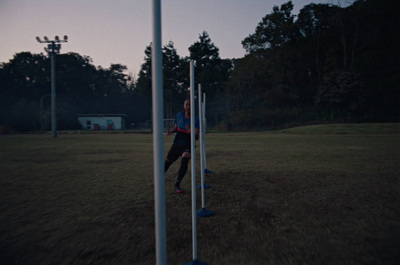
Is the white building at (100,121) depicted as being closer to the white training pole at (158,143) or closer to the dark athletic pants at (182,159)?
the dark athletic pants at (182,159)

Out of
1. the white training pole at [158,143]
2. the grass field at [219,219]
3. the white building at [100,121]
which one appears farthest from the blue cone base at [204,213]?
the white building at [100,121]

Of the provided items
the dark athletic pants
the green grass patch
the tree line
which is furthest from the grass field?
the tree line

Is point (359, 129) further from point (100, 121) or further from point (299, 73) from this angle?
point (100, 121)

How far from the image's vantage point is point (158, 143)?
5.65 ft

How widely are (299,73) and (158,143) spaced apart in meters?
53.1

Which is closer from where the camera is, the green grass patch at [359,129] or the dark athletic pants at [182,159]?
the dark athletic pants at [182,159]

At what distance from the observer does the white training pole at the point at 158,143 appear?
1.71 meters

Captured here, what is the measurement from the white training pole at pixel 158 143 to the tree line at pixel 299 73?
143 feet

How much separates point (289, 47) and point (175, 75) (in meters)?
22.1

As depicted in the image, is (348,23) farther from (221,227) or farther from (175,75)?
(221,227)

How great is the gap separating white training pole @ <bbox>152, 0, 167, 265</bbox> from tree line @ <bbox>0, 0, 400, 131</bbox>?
43.5 metres

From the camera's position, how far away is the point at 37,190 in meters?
5.83

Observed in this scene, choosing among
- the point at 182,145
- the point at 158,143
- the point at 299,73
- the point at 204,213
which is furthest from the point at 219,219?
the point at 299,73

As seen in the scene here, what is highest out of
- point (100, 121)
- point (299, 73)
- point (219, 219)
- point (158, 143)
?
point (299, 73)
